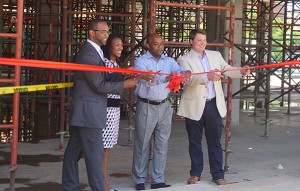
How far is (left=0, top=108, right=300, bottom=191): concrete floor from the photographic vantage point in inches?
283

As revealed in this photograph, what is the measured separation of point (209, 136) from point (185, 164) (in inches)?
69.3

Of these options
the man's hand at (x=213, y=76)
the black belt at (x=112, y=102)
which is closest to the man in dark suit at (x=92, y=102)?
the black belt at (x=112, y=102)

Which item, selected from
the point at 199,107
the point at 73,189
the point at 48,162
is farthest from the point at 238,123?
the point at 73,189

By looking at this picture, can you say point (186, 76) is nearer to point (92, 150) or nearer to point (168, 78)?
point (168, 78)

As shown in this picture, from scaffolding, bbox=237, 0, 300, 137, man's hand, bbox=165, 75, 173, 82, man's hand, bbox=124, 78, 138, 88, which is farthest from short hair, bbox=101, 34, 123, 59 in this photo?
scaffolding, bbox=237, 0, 300, 137

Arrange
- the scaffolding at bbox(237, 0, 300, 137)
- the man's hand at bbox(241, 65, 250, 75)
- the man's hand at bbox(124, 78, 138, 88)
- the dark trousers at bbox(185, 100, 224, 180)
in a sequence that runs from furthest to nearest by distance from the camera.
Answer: the scaffolding at bbox(237, 0, 300, 137)
the dark trousers at bbox(185, 100, 224, 180)
the man's hand at bbox(241, 65, 250, 75)
the man's hand at bbox(124, 78, 138, 88)

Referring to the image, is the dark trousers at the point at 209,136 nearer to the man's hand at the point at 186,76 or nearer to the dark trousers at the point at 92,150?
the man's hand at the point at 186,76

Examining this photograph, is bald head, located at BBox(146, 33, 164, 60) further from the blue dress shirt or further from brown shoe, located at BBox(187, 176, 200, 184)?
brown shoe, located at BBox(187, 176, 200, 184)

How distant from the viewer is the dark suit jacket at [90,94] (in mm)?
5766

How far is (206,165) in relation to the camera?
8.74m

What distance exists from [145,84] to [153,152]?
850mm

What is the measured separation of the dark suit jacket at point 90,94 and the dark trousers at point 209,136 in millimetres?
1590

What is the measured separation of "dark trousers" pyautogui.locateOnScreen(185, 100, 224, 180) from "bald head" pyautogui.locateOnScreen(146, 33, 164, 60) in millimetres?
877

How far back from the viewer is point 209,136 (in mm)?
7191
